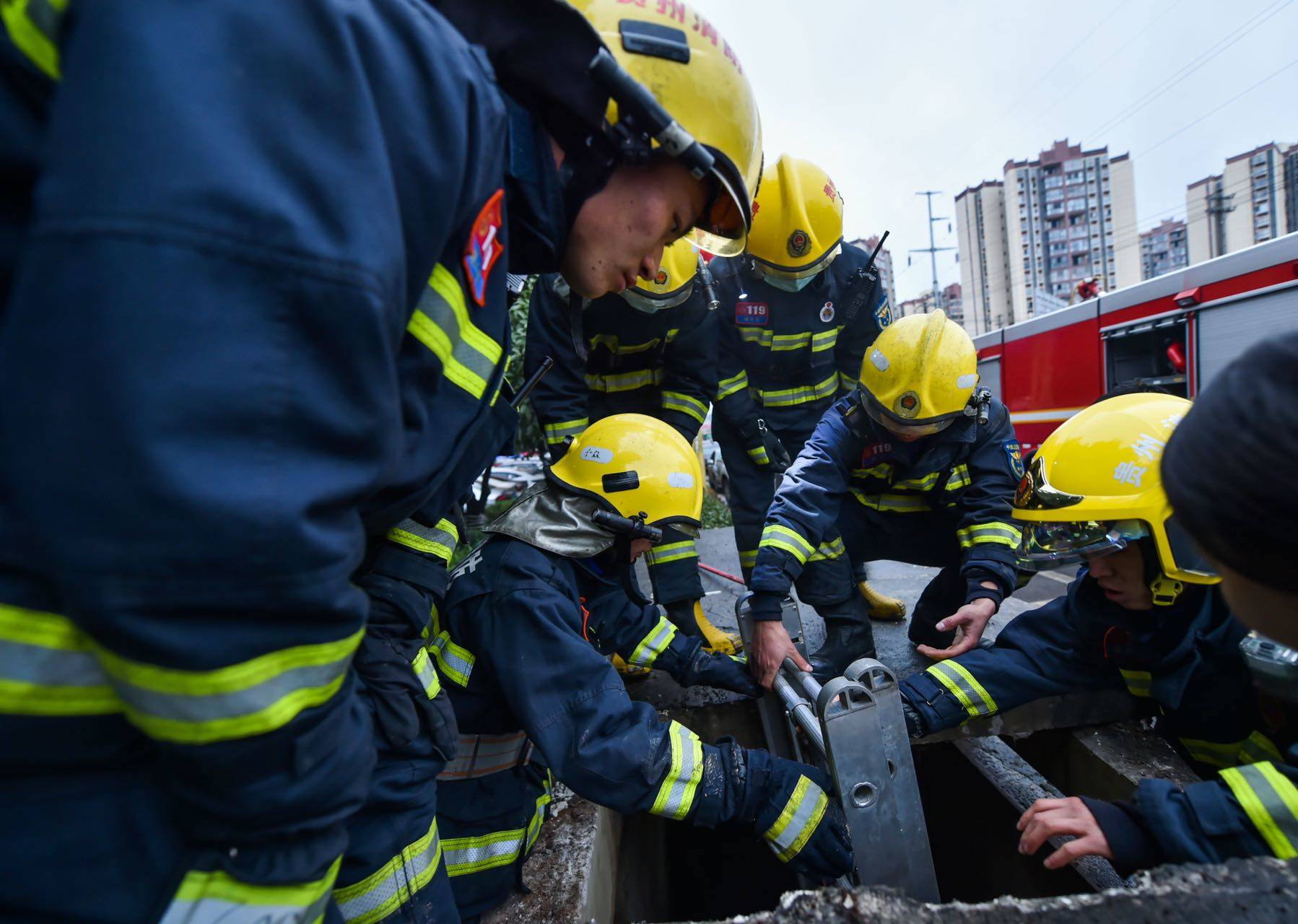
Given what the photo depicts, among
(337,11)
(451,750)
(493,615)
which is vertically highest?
(337,11)

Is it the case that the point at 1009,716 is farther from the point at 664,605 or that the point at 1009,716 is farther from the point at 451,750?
the point at 451,750

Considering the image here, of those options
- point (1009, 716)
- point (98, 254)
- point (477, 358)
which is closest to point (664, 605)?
point (1009, 716)

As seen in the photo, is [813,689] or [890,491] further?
[890,491]

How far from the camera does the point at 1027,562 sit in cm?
242

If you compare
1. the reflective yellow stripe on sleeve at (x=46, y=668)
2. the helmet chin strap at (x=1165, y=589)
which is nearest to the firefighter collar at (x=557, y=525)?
the reflective yellow stripe on sleeve at (x=46, y=668)

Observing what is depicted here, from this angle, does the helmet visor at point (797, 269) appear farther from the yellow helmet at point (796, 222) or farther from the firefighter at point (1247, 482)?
the firefighter at point (1247, 482)

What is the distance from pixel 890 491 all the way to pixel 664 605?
126 centimetres

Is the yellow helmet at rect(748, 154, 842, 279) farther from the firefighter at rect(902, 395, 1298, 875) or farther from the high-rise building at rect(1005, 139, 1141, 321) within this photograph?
the high-rise building at rect(1005, 139, 1141, 321)

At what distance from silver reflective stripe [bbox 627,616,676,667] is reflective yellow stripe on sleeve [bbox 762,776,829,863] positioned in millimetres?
811

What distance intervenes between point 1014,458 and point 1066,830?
75.0 inches

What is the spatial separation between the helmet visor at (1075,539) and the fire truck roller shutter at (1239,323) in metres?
4.55

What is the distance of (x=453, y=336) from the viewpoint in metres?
0.87

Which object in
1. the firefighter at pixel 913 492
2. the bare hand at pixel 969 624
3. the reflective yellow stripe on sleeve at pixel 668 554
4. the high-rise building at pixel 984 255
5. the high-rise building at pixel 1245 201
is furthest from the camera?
the high-rise building at pixel 984 255

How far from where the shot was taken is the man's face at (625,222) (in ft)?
3.54
